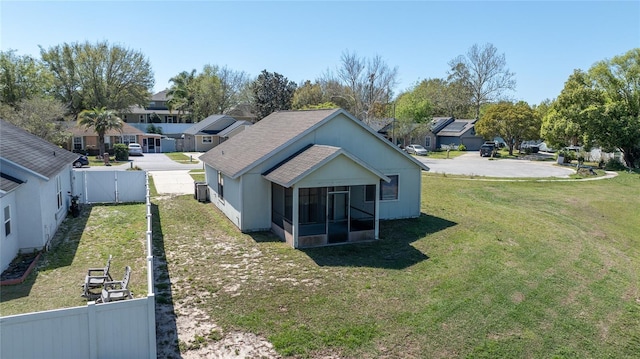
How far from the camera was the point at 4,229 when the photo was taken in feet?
41.4

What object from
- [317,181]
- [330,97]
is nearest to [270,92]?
[330,97]

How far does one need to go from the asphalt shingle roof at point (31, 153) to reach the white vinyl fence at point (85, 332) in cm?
930

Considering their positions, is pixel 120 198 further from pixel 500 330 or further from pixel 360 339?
pixel 500 330

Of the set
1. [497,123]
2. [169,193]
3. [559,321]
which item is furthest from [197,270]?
[497,123]

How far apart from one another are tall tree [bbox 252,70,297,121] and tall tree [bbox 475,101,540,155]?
29.4 metres

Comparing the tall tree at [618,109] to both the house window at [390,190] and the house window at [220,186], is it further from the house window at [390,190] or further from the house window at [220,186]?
the house window at [220,186]

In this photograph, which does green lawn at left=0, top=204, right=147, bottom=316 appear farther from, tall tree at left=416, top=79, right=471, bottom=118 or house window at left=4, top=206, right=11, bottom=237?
tall tree at left=416, top=79, right=471, bottom=118

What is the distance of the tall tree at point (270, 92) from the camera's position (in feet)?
219

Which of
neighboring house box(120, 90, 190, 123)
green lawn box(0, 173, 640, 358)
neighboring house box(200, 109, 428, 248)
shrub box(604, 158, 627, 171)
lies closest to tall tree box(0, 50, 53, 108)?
neighboring house box(120, 90, 190, 123)

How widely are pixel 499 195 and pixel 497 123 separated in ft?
103

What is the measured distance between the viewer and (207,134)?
195 feet

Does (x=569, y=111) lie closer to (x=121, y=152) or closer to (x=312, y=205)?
(x=312, y=205)

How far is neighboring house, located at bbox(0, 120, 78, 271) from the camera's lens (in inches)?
510

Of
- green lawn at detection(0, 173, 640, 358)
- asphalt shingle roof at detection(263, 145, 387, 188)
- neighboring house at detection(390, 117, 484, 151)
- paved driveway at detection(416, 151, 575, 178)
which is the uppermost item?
neighboring house at detection(390, 117, 484, 151)
